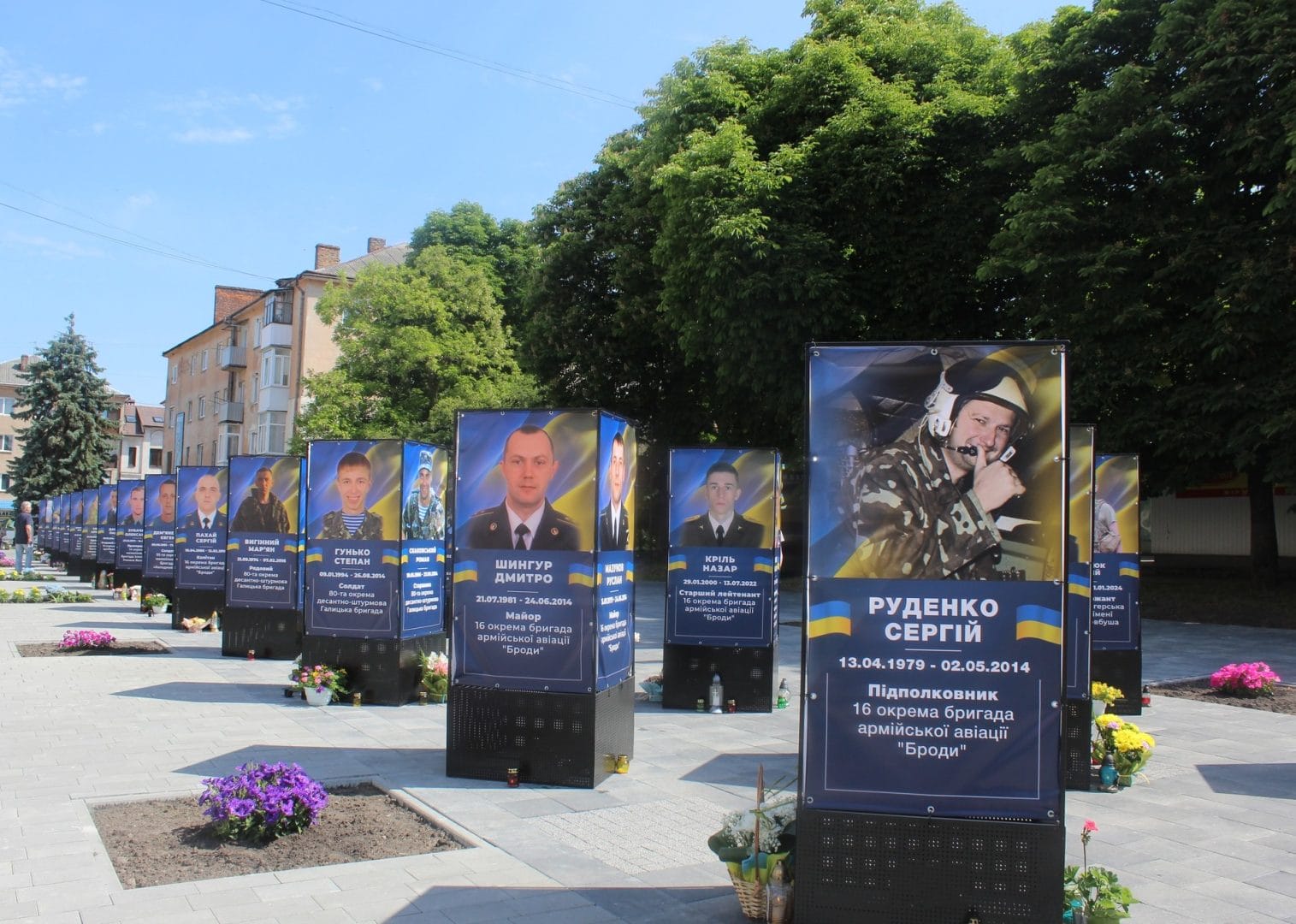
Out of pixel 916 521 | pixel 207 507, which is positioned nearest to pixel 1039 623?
pixel 916 521

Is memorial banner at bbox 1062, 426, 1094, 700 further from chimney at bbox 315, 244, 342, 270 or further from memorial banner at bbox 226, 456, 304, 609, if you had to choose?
chimney at bbox 315, 244, 342, 270

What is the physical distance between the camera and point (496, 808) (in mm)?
7211

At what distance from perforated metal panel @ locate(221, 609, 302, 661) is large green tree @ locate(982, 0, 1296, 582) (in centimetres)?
1509

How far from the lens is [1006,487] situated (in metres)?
4.80

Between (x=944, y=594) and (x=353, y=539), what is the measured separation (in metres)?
8.44

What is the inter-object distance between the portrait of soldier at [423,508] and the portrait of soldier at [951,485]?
788 cm

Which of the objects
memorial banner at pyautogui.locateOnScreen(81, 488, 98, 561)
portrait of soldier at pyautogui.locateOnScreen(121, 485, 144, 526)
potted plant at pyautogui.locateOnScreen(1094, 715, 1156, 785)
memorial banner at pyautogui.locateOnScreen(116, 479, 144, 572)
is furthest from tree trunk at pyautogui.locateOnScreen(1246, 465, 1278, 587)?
memorial banner at pyautogui.locateOnScreen(81, 488, 98, 561)

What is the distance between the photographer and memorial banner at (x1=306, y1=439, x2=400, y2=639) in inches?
458

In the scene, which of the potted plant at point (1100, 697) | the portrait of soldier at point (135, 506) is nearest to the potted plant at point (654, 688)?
the potted plant at point (1100, 697)

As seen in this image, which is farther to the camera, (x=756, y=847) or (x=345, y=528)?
(x=345, y=528)

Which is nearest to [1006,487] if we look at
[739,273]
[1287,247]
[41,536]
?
[1287,247]

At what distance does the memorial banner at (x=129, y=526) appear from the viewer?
86.1ft

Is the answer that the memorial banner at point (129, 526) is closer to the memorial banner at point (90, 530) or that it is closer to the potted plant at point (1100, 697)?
the memorial banner at point (90, 530)

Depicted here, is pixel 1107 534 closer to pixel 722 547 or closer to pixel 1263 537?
pixel 722 547
